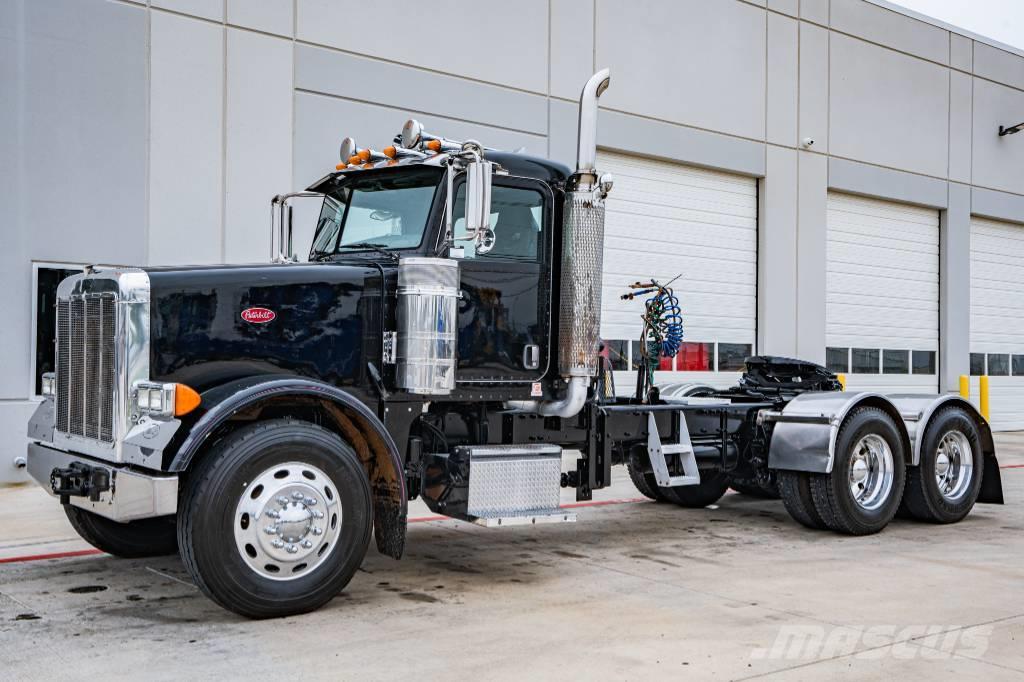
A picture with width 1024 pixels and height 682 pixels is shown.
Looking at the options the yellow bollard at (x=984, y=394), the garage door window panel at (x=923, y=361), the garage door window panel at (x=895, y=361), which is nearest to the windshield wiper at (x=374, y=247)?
the garage door window panel at (x=895, y=361)

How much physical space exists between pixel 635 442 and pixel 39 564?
4.34 m

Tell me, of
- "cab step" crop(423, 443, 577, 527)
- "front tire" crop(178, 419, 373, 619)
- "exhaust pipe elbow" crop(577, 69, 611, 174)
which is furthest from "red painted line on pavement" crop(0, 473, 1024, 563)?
"exhaust pipe elbow" crop(577, 69, 611, 174)

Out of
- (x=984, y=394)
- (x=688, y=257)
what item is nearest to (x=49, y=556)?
(x=688, y=257)

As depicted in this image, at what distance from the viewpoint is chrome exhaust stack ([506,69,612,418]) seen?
714 centimetres

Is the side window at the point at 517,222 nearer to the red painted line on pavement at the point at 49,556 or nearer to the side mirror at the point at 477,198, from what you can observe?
the side mirror at the point at 477,198

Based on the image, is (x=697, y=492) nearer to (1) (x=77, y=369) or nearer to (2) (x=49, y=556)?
(2) (x=49, y=556)

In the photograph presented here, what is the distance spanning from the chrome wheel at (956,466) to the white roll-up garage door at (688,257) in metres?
6.33

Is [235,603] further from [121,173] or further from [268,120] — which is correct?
[268,120]

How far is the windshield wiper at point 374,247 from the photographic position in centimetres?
680

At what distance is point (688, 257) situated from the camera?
662 inches

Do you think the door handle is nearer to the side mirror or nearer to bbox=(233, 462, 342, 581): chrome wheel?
the side mirror

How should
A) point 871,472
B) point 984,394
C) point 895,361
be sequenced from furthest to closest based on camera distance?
1. point 984,394
2. point 895,361
3. point 871,472

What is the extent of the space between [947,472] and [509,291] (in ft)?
15.9

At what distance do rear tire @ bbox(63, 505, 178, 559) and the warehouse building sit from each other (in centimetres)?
460
